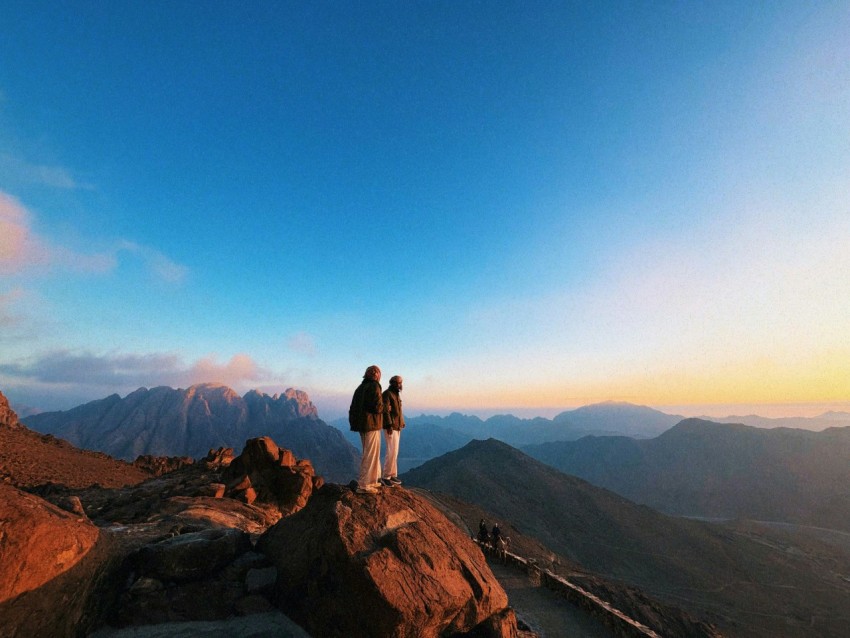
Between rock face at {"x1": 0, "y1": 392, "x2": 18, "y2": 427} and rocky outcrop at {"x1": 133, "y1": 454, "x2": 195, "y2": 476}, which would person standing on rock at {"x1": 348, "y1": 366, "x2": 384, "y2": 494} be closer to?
rocky outcrop at {"x1": 133, "y1": 454, "x2": 195, "y2": 476}

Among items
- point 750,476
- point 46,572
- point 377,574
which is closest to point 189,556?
point 46,572

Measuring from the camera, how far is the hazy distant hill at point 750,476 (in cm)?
13675

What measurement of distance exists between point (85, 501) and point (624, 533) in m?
96.6

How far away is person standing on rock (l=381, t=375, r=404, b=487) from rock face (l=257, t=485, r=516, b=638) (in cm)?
96

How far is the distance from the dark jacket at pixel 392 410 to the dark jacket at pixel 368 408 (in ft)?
1.18

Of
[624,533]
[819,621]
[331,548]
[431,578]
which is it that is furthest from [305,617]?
[624,533]

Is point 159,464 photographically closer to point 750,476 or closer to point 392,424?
point 392,424

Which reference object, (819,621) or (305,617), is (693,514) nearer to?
(819,621)

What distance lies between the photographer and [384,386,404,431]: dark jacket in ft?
35.5

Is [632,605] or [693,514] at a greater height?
[632,605]

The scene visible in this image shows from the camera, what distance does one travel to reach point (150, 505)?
17562 millimetres

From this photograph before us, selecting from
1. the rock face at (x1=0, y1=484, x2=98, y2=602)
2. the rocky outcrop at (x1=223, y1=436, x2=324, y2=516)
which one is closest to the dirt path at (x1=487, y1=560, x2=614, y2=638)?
the rock face at (x1=0, y1=484, x2=98, y2=602)

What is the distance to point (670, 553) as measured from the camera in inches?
3049

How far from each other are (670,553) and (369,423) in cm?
9656
